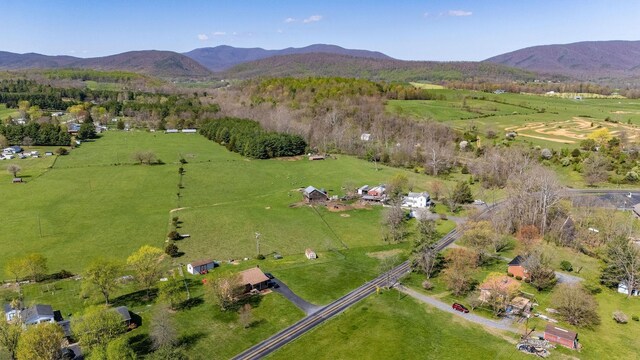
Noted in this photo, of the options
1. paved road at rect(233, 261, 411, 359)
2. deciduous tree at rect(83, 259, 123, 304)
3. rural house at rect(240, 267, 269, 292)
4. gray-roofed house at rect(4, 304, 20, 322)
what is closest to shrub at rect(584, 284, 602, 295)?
paved road at rect(233, 261, 411, 359)

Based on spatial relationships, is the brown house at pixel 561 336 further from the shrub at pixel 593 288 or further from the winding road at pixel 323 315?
the shrub at pixel 593 288

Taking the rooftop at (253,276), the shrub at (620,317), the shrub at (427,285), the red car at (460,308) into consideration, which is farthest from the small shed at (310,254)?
the shrub at (620,317)

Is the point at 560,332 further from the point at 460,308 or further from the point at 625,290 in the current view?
the point at 625,290

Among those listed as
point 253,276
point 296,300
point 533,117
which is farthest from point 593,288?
point 533,117

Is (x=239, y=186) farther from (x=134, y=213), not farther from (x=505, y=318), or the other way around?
(x=505, y=318)

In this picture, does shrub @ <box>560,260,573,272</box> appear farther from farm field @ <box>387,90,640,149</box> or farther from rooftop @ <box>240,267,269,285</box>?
farm field @ <box>387,90,640,149</box>

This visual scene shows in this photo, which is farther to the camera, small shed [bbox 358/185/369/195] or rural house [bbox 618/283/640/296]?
small shed [bbox 358/185/369/195]
